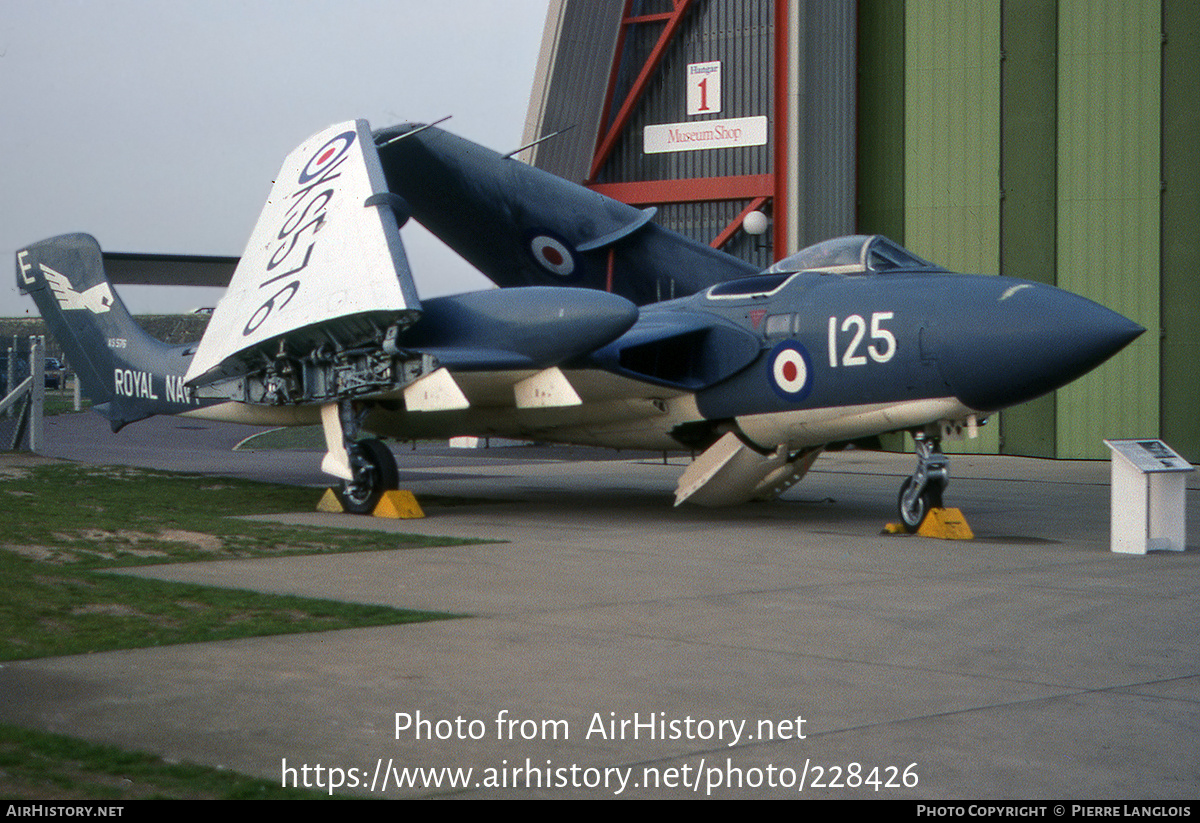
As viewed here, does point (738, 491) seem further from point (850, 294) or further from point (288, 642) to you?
point (288, 642)

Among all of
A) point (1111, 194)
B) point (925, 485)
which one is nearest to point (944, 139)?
point (1111, 194)

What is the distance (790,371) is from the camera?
12086 millimetres

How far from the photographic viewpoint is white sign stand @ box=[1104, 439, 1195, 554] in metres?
10.5

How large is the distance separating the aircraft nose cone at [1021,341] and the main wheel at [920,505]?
97 centimetres

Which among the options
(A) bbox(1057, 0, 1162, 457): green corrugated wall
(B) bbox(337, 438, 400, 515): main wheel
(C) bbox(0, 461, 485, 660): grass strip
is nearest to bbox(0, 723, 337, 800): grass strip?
(C) bbox(0, 461, 485, 660): grass strip

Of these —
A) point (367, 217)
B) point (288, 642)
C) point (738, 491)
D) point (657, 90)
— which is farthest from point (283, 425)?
point (657, 90)

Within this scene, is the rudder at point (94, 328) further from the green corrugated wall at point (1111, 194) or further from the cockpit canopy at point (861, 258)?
the green corrugated wall at point (1111, 194)

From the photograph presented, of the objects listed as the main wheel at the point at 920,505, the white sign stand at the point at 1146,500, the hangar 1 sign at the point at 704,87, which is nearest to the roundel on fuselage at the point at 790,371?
the main wheel at the point at 920,505

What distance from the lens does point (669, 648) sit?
6113 millimetres

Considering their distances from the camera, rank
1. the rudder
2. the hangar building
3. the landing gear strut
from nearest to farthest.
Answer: the landing gear strut < the rudder < the hangar building

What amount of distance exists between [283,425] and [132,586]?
762 centimetres

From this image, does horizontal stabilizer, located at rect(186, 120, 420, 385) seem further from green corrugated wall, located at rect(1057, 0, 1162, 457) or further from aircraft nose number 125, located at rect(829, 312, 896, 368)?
green corrugated wall, located at rect(1057, 0, 1162, 457)

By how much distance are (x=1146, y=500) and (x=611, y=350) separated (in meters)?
5.14

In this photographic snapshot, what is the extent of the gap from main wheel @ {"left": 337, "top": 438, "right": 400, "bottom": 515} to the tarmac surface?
3.01 meters
